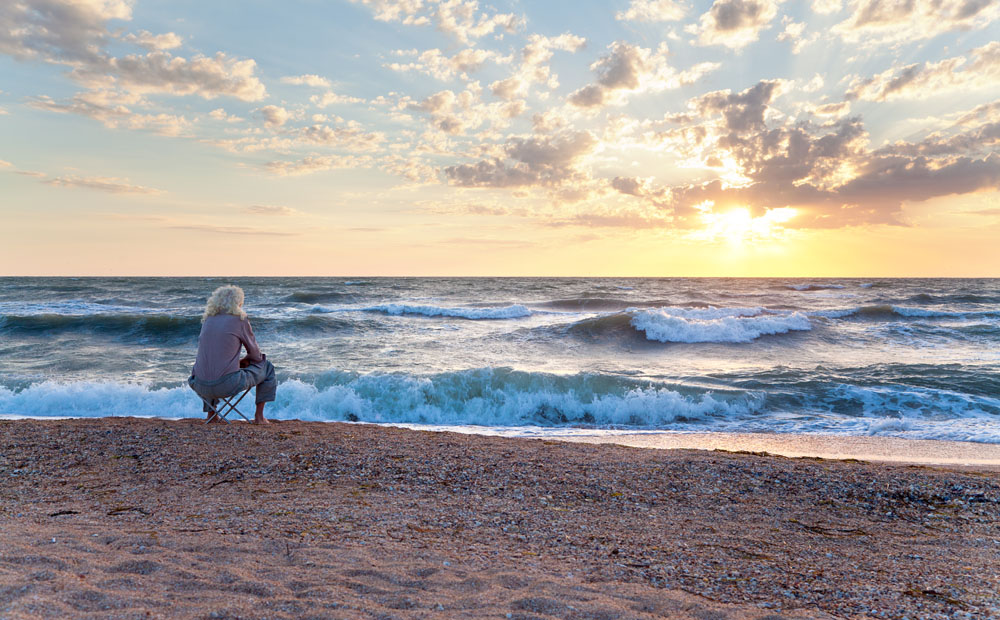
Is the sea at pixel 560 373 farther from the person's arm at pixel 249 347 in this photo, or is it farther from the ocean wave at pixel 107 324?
the person's arm at pixel 249 347

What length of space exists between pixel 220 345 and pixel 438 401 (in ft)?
15.0

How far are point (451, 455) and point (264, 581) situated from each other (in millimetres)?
3126

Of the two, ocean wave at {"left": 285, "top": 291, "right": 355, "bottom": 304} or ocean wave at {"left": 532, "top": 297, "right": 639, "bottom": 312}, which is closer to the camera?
ocean wave at {"left": 532, "top": 297, "right": 639, "bottom": 312}

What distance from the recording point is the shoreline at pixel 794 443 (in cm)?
718

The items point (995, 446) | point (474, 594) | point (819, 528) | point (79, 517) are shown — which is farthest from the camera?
→ point (995, 446)

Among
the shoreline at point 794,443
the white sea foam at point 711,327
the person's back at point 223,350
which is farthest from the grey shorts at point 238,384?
the white sea foam at point 711,327

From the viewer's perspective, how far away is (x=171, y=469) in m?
5.18

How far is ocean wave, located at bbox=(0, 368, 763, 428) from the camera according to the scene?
9859 millimetres

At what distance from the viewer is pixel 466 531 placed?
3.85 metres

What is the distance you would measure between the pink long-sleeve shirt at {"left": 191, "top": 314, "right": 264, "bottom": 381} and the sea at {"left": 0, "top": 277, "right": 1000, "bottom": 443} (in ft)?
10.8

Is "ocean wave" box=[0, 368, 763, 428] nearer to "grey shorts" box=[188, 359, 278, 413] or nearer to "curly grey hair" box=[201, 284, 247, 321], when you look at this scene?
"grey shorts" box=[188, 359, 278, 413]

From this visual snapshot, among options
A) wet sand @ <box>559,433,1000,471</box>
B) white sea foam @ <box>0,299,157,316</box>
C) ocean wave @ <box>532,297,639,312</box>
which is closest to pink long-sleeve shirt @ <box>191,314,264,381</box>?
wet sand @ <box>559,433,1000,471</box>

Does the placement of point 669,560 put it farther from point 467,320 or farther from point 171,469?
point 467,320

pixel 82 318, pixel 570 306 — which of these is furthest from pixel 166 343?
pixel 570 306
